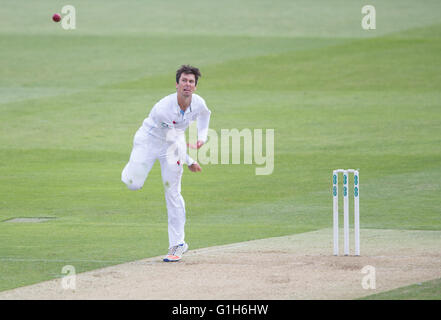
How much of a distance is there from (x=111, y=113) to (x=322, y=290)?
16830mm

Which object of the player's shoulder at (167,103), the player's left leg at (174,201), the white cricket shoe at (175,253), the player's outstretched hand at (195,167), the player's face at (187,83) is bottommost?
the white cricket shoe at (175,253)

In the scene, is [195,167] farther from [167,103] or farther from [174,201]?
[167,103]

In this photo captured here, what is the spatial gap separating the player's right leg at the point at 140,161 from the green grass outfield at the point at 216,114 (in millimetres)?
974

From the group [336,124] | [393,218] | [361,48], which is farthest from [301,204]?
[361,48]

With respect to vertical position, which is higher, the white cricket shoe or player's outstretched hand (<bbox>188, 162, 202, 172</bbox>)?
player's outstretched hand (<bbox>188, 162, 202, 172</bbox>)

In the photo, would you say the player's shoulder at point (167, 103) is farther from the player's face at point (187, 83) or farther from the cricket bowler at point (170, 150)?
the player's face at point (187, 83)

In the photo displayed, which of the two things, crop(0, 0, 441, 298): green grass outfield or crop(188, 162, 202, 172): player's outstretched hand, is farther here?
crop(0, 0, 441, 298): green grass outfield

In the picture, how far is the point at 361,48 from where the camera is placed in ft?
102

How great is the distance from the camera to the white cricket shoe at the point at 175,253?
A: 9913 mm

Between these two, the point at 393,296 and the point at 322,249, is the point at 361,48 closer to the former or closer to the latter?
the point at 322,249

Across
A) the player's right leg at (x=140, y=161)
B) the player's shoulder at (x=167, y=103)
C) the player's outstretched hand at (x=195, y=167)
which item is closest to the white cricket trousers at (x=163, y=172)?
the player's right leg at (x=140, y=161)

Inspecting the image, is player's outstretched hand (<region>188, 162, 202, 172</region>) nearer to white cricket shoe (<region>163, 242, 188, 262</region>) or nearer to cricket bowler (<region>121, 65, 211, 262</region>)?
cricket bowler (<region>121, 65, 211, 262</region>)

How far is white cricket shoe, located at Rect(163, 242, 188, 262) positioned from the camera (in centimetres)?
991

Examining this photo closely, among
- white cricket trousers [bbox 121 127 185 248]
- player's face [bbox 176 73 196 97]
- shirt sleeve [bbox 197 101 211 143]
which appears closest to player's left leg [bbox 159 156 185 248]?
white cricket trousers [bbox 121 127 185 248]
